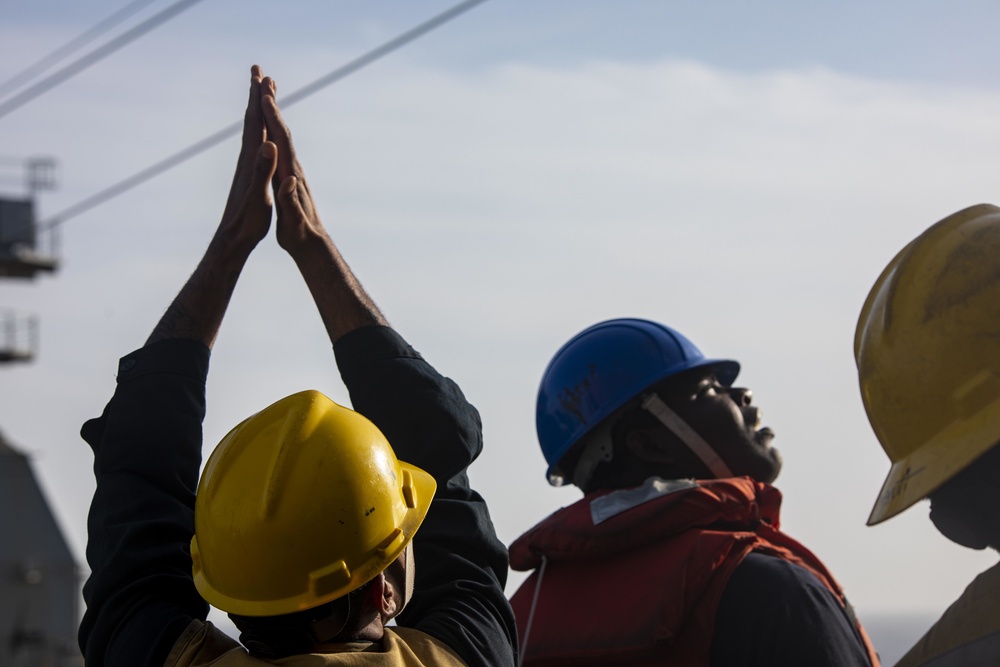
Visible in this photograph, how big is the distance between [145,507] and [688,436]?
1618 millimetres

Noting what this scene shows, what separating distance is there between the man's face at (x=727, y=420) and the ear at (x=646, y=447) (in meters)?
0.11

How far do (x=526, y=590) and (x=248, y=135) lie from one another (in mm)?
1524

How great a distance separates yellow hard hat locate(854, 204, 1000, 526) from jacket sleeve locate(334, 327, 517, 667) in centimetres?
87

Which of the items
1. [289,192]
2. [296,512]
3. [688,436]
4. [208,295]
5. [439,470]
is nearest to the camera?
[296,512]

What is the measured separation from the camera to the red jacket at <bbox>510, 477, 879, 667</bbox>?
3445 millimetres

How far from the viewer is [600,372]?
422 centimetres

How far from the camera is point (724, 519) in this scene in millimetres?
3625

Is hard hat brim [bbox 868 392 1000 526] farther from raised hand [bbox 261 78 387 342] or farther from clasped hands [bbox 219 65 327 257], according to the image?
clasped hands [bbox 219 65 327 257]

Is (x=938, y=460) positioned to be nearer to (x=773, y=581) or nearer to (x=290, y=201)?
(x=773, y=581)

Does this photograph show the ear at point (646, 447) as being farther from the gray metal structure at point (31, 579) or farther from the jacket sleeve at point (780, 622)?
the gray metal structure at point (31, 579)

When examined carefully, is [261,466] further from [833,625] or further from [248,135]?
[833,625]

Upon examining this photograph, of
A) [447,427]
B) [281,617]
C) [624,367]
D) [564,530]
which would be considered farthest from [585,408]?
[281,617]

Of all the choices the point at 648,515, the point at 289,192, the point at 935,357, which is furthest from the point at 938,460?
the point at 289,192

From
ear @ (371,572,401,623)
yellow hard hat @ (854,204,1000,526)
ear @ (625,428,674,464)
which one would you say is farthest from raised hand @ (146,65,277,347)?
yellow hard hat @ (854,204,1000,526)
